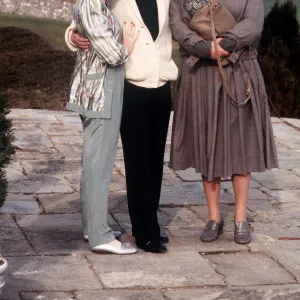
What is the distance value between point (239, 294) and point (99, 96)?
3.98 feet

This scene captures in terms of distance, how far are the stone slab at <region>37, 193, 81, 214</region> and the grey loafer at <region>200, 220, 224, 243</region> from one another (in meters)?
0.97

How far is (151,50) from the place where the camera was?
5441 mm

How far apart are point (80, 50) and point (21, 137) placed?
388 centimetres

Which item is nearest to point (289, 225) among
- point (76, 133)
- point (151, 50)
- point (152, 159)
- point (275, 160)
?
point (275, 160)

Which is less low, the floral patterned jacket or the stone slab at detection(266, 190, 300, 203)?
the floral patterned jacket

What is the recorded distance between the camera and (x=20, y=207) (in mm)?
6617

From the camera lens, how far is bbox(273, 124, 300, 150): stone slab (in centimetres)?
929

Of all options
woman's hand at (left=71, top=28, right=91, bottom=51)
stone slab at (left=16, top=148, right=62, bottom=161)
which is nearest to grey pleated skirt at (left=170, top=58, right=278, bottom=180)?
woman's hand at (left=71, top=28, right=91, bottom=51)

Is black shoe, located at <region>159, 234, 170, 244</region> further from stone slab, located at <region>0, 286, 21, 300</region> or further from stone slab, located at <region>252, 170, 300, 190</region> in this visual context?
stone slab, located at <region>252, 170, 300, 190</region>

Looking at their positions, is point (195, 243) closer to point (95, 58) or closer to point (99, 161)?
point (99, 161)

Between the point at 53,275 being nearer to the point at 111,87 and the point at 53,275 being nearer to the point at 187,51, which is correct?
the point at 111,87

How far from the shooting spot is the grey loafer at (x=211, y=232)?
19.4 feet

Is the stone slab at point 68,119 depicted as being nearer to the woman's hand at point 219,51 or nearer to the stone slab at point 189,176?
the stone slab at point 189,176

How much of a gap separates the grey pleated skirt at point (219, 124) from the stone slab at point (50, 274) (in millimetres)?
862
